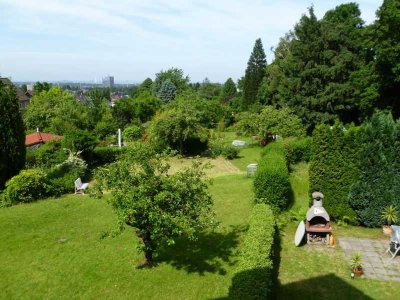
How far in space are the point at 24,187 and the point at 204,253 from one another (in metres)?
10.4

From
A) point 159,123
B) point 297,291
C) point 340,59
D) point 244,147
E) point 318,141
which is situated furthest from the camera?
point 244,147

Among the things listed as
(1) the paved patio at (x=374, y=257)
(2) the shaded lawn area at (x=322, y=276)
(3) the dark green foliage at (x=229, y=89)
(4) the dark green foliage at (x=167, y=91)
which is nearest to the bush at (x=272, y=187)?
(2) the shaded lawn area at (x=322, y=276)

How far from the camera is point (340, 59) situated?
30734 mm

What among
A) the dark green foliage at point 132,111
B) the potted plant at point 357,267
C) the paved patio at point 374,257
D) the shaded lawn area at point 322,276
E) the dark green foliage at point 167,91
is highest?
the dark green foliage at point 167,91

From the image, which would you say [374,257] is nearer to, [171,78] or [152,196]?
[152,196]

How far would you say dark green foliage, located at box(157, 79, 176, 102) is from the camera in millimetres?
65125

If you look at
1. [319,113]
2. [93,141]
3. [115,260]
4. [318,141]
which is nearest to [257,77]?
[319,113]

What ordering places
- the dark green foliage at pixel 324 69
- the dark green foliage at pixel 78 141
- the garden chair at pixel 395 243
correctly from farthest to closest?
the dark green foliage at pixel 324 69, the dark green foliage at pixel 78 141, the garden chair at pixel 395 243

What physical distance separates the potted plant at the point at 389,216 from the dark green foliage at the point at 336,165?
3.47ft

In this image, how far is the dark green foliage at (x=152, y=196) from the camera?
29.3ft

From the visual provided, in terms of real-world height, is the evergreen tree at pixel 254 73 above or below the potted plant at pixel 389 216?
above

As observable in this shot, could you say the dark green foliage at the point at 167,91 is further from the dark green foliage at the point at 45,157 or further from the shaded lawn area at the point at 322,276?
the shaded lawn area at the point at 322,276

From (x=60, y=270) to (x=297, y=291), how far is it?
687 centimetres

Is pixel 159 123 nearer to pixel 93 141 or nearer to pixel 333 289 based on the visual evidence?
pixel 93 141
